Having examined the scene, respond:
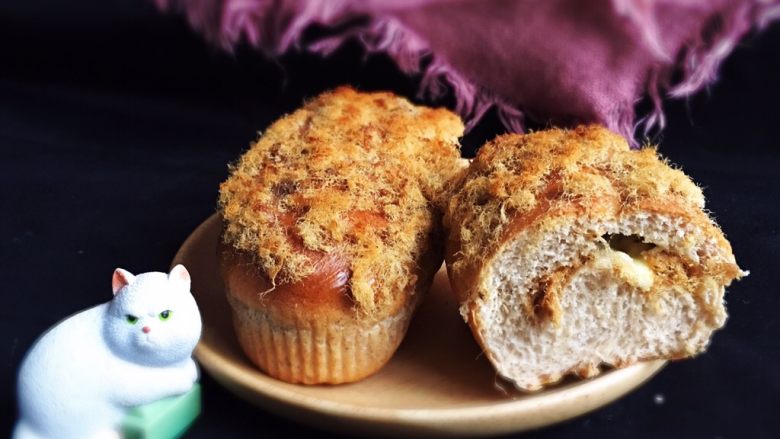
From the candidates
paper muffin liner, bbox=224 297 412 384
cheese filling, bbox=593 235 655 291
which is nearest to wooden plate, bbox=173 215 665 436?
paper muffin liner, bbox=224 297 412 384

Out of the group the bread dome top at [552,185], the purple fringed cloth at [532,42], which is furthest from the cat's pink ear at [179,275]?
the purple fringed cloth at [532,42]

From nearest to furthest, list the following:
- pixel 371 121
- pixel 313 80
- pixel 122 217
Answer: pixel 371 121 < pixel 122 217 < pixel 313 80

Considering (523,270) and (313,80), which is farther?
(313,80)

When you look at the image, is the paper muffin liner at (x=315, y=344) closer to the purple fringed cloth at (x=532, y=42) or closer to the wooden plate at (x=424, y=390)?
the wooden plate at (x=424, y=390)

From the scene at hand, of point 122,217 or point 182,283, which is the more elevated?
point 182,283

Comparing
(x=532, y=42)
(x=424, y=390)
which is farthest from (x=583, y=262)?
(x=532, y=42)

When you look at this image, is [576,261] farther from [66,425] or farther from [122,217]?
[122,217]

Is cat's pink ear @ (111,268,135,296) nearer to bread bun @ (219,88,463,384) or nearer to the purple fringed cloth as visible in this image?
bread bun @ (219,88,463,384)

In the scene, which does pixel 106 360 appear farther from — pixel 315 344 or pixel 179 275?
pixel 315 344

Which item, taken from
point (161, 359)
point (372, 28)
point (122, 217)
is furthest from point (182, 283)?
point (372, 28)
